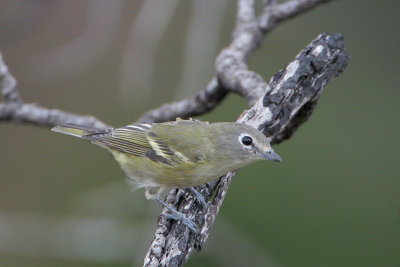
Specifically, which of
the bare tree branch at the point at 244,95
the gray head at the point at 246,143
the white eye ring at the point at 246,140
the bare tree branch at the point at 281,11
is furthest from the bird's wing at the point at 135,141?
the bare tree branch at the point at 281,11

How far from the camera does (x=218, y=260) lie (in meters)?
4.10

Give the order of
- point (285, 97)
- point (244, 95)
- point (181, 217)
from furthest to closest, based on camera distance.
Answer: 1. point (244, 95)
2. point (285, 97)
3. point (181, 217)

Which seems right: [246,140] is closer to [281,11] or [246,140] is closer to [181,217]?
[181,217]

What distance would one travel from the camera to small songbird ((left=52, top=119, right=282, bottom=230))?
3.27m

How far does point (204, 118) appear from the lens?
555 centimetres

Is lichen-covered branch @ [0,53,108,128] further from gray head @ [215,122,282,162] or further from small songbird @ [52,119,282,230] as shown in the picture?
gray head @ [215,122,282,162]

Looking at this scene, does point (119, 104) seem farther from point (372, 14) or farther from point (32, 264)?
point (372, 14)

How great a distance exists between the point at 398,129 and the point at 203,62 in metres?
2.13

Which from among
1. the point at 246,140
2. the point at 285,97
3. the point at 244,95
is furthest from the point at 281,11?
the point at 246,140

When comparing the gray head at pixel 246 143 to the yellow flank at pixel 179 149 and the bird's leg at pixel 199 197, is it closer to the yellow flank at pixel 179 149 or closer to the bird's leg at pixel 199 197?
the yellow flank at pixel 179 149

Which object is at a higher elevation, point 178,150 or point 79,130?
point 79,130

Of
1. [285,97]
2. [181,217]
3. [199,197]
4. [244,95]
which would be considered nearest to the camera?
[181,217]

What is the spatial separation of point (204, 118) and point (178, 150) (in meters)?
2.06

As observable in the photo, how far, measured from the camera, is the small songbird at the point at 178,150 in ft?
10.7
